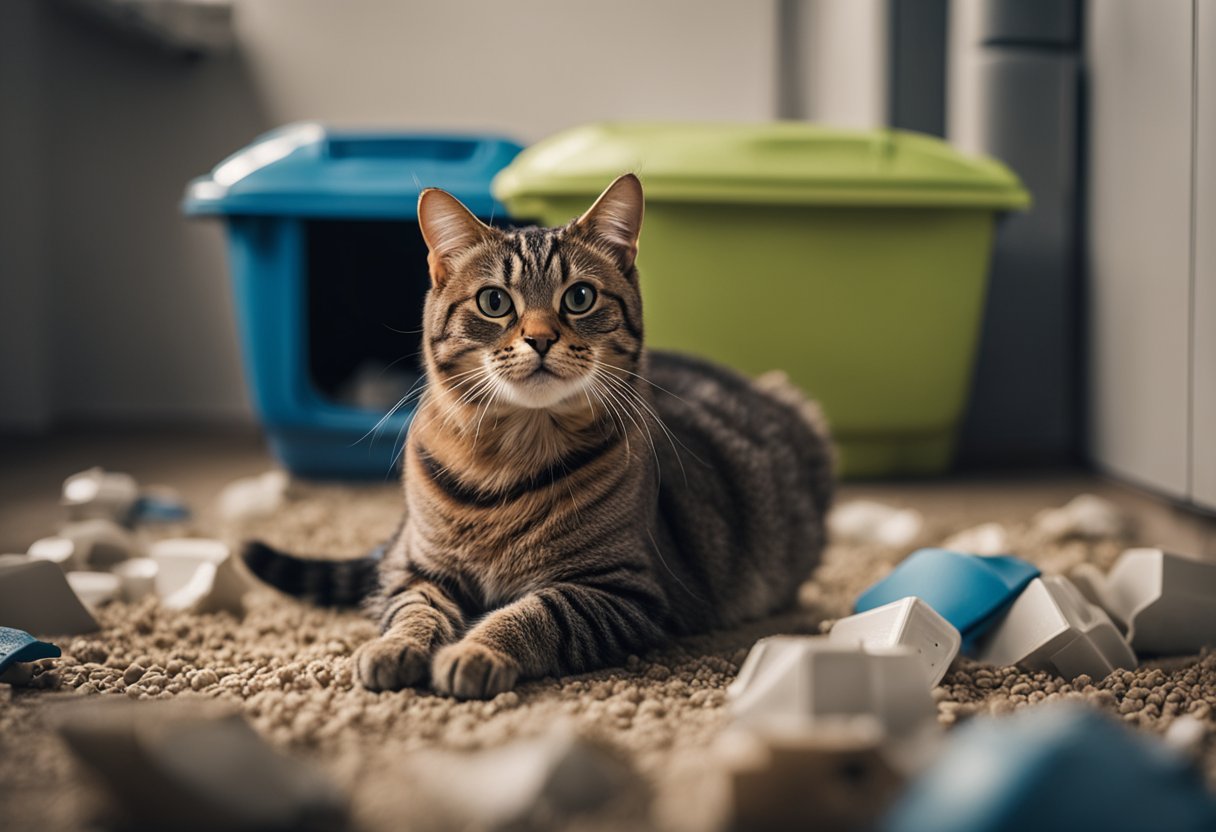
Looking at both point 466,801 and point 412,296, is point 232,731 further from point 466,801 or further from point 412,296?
point 412,296

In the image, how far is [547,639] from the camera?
3.60ft

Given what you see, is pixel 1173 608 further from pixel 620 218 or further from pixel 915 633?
pixel 620 218

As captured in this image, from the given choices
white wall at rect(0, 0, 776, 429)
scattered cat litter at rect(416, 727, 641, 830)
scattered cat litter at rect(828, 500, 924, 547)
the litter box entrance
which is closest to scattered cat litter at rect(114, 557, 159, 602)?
scattered cat litter at rect(416, 727, 641, 830)

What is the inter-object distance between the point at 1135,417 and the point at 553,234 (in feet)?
5.38

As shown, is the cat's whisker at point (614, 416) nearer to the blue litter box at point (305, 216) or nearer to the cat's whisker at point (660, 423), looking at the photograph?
the cat's whisker at point (660, 423)

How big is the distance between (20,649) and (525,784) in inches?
26.1

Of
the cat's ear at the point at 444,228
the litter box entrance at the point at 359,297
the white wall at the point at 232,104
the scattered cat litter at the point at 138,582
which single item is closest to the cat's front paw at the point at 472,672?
the cat's ear at the point at 444,228

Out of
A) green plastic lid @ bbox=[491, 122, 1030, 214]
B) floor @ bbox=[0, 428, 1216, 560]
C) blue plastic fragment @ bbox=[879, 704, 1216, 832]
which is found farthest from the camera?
green plastic lid @ bbox=[491, 122, 1030, 214]

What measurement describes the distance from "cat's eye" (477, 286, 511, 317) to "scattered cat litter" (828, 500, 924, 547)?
2.94 ft

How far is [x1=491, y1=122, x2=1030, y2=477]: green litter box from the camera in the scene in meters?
2.29

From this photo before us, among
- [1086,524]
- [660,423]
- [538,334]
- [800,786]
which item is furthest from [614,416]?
[1086,524]

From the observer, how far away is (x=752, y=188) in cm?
229

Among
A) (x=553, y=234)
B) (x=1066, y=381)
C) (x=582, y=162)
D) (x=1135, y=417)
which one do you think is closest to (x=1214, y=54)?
(x=1135, y=417)

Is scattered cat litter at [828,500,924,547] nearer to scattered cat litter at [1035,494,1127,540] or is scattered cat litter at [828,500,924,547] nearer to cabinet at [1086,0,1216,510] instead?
scattered cat litter at [1035,494,1127,540]
